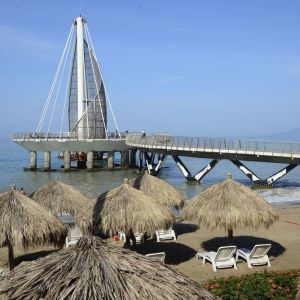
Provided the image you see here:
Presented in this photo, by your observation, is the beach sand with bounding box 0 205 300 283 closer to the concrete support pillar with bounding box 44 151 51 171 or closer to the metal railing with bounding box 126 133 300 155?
the metal railing with bounding box 126 133 300 155

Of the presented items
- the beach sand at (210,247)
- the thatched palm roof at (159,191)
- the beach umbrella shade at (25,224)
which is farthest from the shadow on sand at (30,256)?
the thatched palm roof at (159,191)

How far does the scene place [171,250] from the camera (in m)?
13.3

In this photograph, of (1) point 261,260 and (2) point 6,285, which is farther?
(1) point 261,260

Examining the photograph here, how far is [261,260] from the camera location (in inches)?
456

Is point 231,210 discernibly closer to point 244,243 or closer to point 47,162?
point 244,243

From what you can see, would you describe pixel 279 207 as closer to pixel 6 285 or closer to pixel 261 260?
pixel 261 260

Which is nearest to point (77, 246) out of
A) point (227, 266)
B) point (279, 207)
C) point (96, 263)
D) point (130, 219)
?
point (96, 263)

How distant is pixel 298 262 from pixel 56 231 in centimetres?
582

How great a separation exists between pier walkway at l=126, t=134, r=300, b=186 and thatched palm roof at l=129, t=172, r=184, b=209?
16885mm

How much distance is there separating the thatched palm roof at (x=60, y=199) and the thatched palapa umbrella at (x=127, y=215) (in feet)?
8.93

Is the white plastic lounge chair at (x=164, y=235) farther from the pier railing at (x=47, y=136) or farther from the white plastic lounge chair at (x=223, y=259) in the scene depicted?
the pier railing at (x=47, y=136)

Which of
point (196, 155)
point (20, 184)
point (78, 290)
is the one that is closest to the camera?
point (78, 290)

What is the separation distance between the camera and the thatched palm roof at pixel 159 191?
14.9 m

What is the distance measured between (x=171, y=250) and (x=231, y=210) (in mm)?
2638
